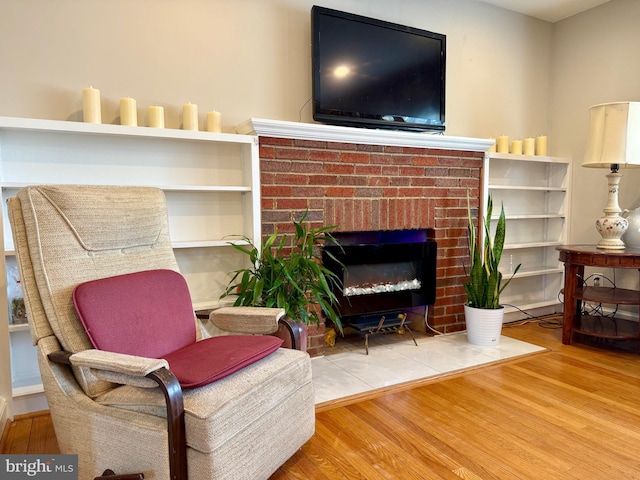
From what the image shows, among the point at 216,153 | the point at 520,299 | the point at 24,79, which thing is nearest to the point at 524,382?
the point at 520,299

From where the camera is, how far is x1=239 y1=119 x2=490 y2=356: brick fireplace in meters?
2.64

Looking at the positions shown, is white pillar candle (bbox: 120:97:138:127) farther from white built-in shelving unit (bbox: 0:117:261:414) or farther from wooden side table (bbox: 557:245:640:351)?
wooden side table (bbox: 557:245:640:351)

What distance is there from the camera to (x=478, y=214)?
11.2 feet

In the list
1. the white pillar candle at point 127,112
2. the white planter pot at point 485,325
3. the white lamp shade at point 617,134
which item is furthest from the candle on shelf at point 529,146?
the white pillar candle at point 127,112

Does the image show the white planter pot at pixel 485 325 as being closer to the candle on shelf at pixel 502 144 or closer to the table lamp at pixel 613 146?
the table lamp at pixel 613 146

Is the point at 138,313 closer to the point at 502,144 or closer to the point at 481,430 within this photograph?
the point at 481,430

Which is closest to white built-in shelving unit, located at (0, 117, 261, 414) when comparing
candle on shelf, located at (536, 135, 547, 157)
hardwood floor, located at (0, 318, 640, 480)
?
hardwood floor, located at (0, 318, 640, 480)

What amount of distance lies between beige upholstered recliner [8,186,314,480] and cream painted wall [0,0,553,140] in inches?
33.6

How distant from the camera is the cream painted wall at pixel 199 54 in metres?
2.16

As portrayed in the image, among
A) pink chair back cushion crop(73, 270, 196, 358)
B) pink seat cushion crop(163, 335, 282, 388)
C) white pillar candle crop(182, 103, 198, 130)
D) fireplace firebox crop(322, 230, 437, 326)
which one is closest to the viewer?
pink seat cushion crop(163, 335, 282, 388)

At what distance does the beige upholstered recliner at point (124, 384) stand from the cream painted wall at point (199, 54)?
85cm

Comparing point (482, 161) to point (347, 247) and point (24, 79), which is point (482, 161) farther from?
point (24, 79)

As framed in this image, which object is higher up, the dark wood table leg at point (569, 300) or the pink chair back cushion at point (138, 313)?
the pink chair back cushion at point (138, 313)

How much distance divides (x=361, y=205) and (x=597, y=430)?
1778 millimetres
